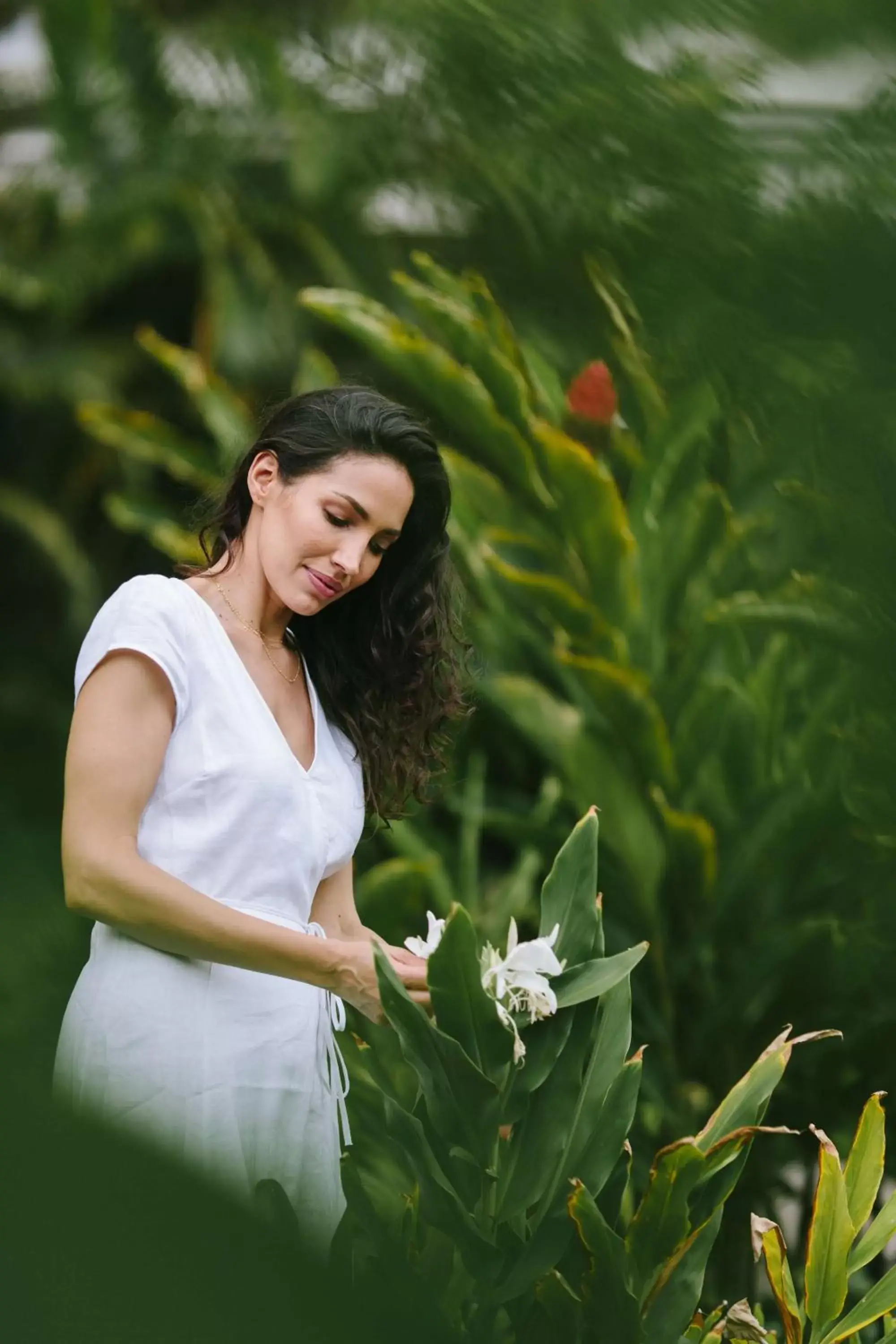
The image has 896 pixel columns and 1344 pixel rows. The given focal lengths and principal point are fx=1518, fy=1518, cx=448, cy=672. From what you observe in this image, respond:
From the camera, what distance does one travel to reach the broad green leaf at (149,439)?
1.91m

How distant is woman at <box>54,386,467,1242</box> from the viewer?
0.82 m

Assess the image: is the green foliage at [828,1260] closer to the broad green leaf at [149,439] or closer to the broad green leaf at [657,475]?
the broad green leaf at [657,475]

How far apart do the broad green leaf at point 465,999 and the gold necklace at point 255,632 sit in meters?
0.32

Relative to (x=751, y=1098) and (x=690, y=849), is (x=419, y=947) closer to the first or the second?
(x=751, y=1098)

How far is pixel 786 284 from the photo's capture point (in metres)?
0.10

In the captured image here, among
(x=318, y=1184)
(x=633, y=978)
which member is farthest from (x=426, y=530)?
(x=633, y=978)

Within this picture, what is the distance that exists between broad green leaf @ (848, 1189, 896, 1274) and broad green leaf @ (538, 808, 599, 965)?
0.32 meters

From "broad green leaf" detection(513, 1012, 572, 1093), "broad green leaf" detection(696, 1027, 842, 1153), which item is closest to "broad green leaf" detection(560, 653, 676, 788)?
"broad green leaf" detection(696, 1027, 842, 1153)

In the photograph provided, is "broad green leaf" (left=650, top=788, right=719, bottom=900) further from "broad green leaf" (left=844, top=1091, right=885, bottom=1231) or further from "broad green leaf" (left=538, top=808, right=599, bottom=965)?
"broad green leaf" (left=538, top=808, right=599, bottom=965)

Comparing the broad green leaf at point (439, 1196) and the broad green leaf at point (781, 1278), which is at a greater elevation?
the broad green leaf at point (439, 1196)

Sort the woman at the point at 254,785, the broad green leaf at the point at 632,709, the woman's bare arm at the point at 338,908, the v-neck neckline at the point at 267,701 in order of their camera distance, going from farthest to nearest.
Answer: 1. the broad green leaf at the point at 632,709
2. the woman's bare arm at the point at 338,908
3. the v-neck neckline at the point at 267,701
4. the woman at the point at 254,785

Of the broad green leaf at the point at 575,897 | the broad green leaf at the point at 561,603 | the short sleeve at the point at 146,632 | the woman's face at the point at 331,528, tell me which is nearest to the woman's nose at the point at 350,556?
the woman's face at the point at 331,528

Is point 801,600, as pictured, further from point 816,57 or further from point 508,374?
point 508,374

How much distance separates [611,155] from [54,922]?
0.26 feet
